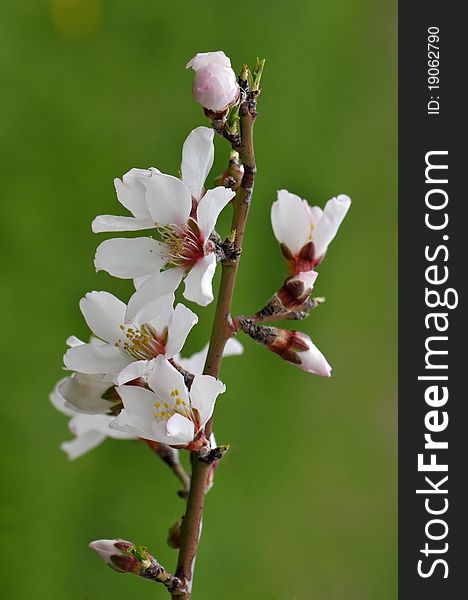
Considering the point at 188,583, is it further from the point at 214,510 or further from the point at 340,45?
the point at 340,45

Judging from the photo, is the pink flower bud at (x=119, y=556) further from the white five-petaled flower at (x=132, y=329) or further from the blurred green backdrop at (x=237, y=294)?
the blurred green backdrop at (x=237, y=294)

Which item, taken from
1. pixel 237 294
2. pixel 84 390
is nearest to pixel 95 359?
pixel 84 390

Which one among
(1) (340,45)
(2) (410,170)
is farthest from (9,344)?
(1) (340,45)

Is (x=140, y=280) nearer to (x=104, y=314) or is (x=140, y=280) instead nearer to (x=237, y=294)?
(x=104, y=314)

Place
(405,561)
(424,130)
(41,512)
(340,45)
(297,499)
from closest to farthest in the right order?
(405,561)
(424,130)
(41,512)
(297,499)
(340,45)

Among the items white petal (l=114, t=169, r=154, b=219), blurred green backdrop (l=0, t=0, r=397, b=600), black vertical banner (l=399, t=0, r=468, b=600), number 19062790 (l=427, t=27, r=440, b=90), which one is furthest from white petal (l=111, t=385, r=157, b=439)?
blurred green backdrop (l=0, t=0, r=397, b=600)
